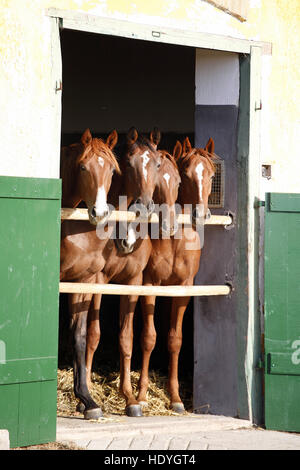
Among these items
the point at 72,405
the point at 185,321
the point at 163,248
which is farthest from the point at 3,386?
the point at 185,321

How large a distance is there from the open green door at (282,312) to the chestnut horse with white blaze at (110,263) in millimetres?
1090

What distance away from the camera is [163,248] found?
23.6ft

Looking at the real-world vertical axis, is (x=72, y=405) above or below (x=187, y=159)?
below

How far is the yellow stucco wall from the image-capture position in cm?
579

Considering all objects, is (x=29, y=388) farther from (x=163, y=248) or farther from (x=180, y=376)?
(x=180, y=376)

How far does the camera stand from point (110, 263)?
689 centimetres

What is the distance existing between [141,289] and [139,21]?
86.5 inches

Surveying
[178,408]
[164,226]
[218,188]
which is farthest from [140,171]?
[178,408]

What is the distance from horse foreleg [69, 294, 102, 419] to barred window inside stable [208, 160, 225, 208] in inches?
56.9

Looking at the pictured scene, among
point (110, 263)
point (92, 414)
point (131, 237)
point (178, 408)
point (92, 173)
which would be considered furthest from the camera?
point (178, 408)

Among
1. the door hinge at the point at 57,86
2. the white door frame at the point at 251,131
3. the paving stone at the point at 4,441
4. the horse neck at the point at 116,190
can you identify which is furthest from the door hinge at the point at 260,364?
the door hinge at the point at 57,86

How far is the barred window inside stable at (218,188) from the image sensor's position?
7016 millimetres

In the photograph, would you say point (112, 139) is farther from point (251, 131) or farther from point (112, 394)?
point (112, 394)

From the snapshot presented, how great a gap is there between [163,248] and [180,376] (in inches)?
64.6
